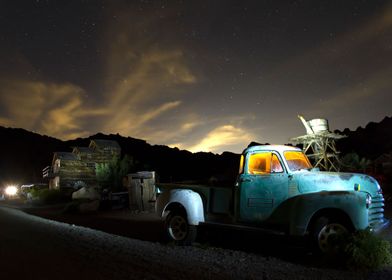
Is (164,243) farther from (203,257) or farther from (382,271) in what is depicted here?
(382,271)

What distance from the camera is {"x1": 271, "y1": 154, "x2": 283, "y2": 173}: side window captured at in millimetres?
10354

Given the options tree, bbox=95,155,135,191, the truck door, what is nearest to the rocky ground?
the truck door

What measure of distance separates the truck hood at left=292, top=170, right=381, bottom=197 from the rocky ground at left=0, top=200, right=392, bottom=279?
1.60 m

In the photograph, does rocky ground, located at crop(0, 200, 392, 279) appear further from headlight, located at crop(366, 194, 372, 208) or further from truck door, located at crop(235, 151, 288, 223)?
headlight, located at crop(366, 194, 372, 208)

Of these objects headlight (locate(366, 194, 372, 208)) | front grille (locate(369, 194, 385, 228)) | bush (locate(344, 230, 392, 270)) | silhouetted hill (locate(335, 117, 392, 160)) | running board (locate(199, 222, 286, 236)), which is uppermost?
silhouetted hill (locate(335, 117, 392, 160))

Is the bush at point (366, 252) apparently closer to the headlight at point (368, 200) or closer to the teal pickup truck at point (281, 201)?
the teal pickup truck at point (281, 201)

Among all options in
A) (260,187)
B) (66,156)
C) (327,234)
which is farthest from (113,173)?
(327,234)

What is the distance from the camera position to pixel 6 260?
340 inches

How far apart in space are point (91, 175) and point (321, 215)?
151 ft

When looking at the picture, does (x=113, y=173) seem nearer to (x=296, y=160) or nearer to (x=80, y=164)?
(x=80, y=164)

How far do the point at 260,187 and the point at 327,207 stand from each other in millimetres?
1913

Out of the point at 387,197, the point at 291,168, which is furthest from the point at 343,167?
the point at 291,168

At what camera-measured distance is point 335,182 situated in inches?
380

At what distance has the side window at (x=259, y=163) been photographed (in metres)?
10.7
